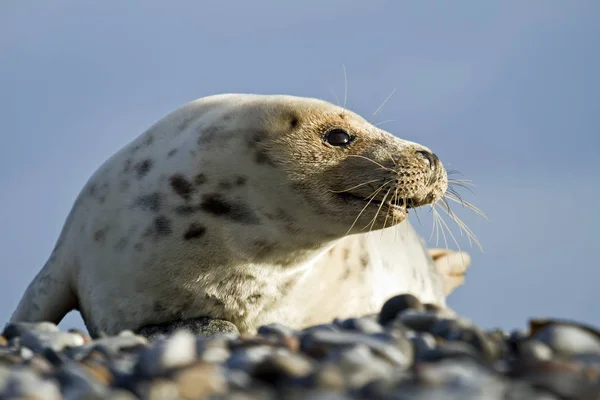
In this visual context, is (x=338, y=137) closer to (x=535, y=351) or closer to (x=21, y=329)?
(x=21, y=329)

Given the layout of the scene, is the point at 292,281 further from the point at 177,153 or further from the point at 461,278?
the point at 461,278

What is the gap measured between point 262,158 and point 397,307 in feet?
6.93

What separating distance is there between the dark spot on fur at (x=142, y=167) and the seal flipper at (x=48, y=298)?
0.93 metres

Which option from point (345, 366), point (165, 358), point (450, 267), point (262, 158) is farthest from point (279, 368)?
point (450, 267)

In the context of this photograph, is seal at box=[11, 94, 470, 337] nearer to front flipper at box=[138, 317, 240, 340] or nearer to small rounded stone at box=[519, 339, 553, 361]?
front flipper at box=[138, 317, 240, 340]

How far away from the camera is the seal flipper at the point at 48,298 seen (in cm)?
723

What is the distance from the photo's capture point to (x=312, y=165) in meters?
6.34

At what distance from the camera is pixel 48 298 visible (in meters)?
7.23

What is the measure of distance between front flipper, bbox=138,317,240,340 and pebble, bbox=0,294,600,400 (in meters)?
2.25

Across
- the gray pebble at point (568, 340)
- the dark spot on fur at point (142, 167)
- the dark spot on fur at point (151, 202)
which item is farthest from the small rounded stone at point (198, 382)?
the dark spot on fur at point (142, 167)

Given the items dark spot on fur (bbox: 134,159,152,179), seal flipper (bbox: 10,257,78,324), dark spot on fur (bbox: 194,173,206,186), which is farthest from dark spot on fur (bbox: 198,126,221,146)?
seal flipper (bbox: 10,257,78,324)

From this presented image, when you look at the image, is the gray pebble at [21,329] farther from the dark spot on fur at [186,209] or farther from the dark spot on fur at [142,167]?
the dark spot on fur at [142,167]

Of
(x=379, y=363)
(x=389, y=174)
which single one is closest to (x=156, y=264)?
(x=389, y=174)

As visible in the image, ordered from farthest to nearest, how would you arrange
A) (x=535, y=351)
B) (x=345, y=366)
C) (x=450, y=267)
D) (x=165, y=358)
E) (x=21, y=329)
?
(x=450, y=267) → (x=21, y=329) → (x=535, y=351) → (x=165, y=358) → (x=345, y=366)
